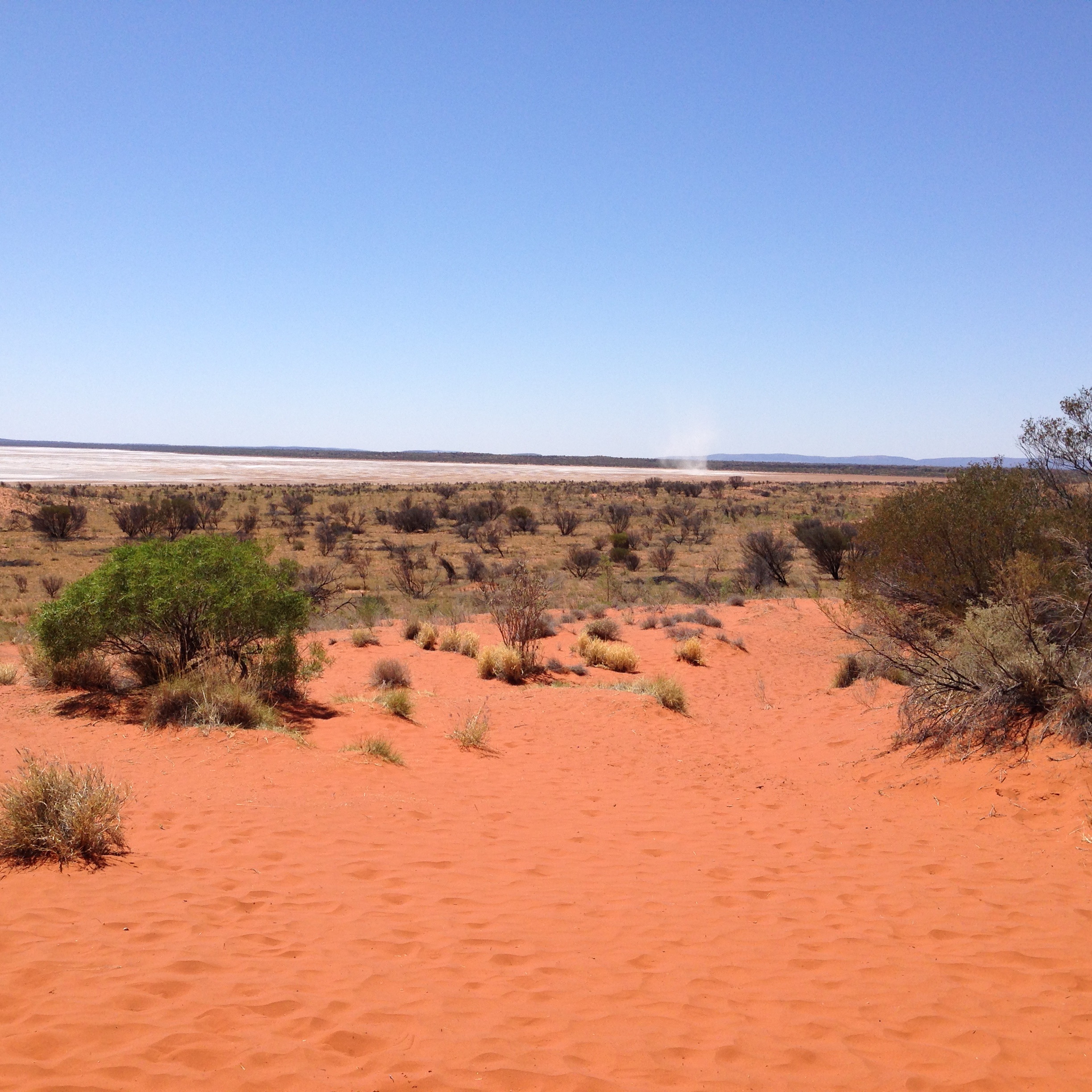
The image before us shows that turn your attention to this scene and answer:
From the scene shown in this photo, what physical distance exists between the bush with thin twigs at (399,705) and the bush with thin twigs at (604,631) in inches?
247

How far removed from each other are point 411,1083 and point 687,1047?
1.33 meters

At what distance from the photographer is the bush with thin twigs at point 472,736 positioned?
10047mm

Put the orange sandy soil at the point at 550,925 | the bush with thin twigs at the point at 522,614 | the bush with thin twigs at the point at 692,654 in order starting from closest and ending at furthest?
the orange sandy soil at the point at 550,925
the bush with thin twigs at the point at 522,614
the bush with thin twigs at the point at 692,654

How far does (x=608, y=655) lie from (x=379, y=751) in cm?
693

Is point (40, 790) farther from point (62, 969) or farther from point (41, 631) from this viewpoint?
point (41, 631)

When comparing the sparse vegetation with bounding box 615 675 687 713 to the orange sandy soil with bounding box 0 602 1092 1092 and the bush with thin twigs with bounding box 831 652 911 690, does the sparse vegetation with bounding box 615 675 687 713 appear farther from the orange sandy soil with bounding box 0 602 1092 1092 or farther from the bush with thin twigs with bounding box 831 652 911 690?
the bush with thin twigs with bounding box 831 652 911 690

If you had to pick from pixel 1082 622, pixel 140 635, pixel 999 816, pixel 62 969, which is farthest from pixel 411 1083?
pixel 140 635

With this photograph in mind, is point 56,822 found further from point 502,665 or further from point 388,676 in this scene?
point 502,665

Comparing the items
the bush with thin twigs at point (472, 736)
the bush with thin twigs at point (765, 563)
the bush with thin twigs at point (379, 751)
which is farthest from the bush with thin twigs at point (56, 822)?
the bush with thin twigs at point (765, 563)

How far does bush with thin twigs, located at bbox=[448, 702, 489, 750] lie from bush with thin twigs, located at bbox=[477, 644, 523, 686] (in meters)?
3.38

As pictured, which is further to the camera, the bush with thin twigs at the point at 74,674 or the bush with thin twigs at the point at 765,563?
the bush with thin twigs at the point at 765,563

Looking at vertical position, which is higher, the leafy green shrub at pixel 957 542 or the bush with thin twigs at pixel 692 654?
the leafy green shrub at pixel 957 542

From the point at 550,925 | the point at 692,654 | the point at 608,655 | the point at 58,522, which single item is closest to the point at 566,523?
the point at 58,522

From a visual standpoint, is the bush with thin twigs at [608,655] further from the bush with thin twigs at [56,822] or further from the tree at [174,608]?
the bush with thin twigs at [56,822]
